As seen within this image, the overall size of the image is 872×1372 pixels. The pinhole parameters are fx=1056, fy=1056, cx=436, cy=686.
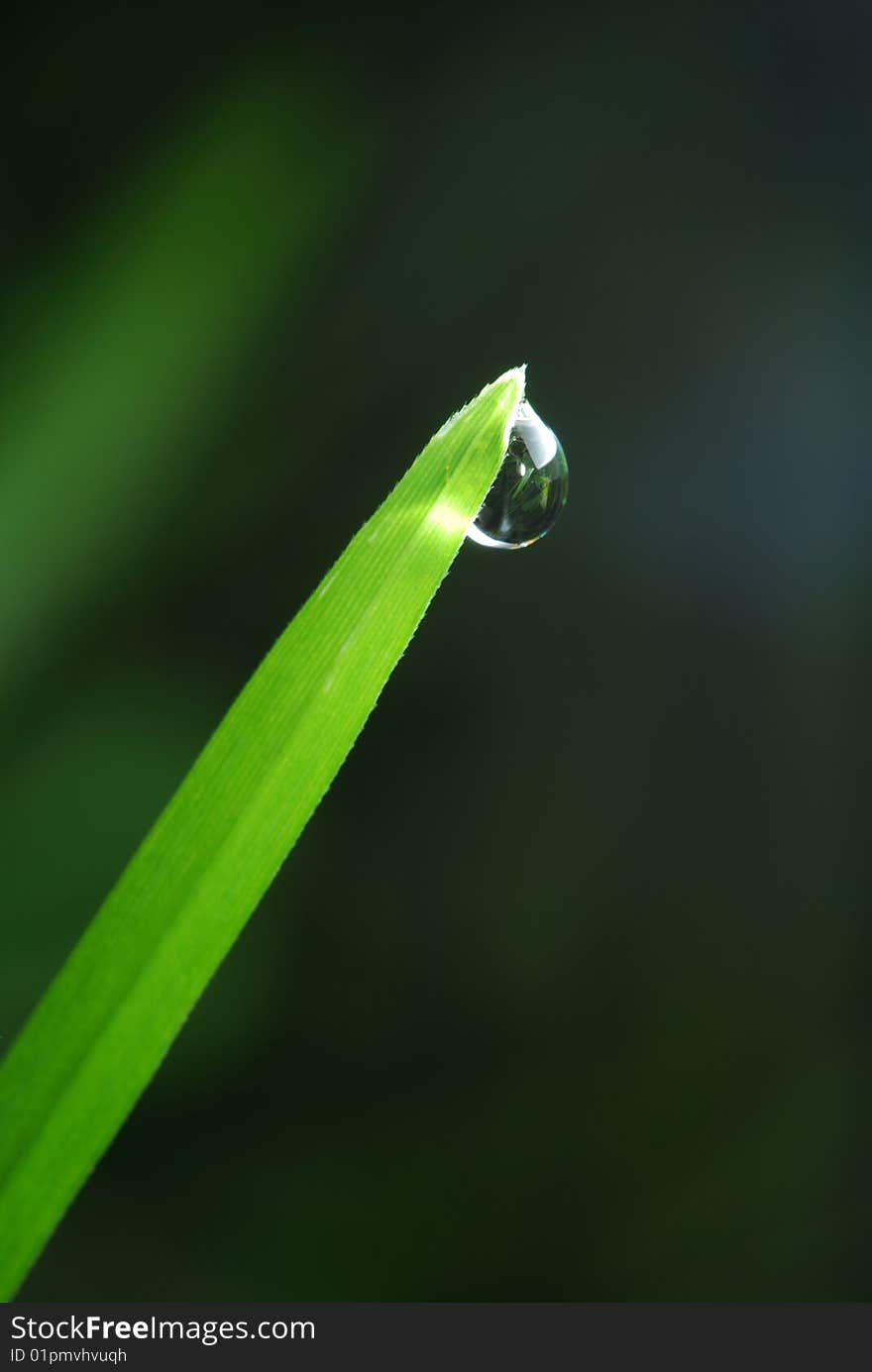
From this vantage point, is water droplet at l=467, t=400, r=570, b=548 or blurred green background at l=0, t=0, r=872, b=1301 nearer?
water droplet at l=467, t=400, r=570, b=548

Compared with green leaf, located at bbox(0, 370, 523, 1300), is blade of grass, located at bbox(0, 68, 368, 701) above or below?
above

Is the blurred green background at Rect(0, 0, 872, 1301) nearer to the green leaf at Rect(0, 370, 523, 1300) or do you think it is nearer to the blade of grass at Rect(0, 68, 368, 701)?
the blade of grass at Rect(0, 68, 368, 701)

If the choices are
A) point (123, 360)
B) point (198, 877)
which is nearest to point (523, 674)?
point (123, 360)

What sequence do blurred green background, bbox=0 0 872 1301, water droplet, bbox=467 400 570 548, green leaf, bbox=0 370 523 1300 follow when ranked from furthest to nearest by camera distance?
blurred green background, bbox=0 0 872 1301 → water droplet, bbox=467 400 570 548 → green leaf, bbox=0 370 523 1300

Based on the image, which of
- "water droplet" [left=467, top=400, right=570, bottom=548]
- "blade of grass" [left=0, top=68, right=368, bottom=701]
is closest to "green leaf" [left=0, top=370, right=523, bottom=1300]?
"water droplet" [left=467, top=400, right=570, bottom=548]

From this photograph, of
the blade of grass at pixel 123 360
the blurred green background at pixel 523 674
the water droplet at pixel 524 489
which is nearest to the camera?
the water droplet at pixel 524 489

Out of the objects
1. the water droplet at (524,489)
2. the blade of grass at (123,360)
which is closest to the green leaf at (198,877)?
the water droplet at (524,489)

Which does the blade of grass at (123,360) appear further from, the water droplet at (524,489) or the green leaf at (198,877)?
the green leaf at (198,877)
